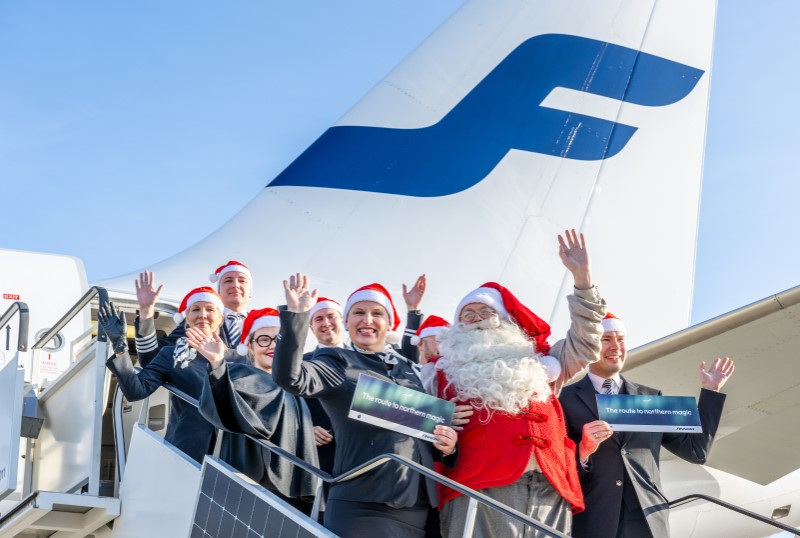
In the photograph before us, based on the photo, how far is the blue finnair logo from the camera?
8383mm

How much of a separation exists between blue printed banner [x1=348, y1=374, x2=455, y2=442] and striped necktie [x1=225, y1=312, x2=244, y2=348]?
216cm

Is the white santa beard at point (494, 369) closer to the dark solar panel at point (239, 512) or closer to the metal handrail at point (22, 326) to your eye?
the dark solar panel at point (239, 512)

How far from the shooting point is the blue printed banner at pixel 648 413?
153 inches

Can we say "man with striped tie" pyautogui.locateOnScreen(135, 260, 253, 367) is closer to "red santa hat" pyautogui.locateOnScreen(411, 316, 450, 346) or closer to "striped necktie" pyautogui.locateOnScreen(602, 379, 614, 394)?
"red santa hat" pyautogui.locateOnScreen(411, 316, 450, 346)

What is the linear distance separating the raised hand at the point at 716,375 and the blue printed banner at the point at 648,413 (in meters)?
0.53

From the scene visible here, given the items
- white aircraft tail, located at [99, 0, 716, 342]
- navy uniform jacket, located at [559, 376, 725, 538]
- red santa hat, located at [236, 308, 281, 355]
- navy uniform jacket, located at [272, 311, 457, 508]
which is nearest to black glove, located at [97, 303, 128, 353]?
red santa hat, located at [236, 308, 281, 355]

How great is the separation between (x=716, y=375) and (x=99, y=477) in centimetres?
309

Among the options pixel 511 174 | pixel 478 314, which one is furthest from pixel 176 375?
pixel 511 174

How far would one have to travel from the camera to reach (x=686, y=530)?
262 inches

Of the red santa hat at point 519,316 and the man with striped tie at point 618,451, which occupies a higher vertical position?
the red santa hat at point 519,316

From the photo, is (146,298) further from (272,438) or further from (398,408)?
(398,408)

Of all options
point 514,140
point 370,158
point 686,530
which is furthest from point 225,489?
point 514,140

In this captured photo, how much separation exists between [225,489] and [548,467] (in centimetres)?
129

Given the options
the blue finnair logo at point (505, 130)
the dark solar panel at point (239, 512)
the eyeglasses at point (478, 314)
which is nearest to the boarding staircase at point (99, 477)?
the dark solar panel at point (239, 512)
